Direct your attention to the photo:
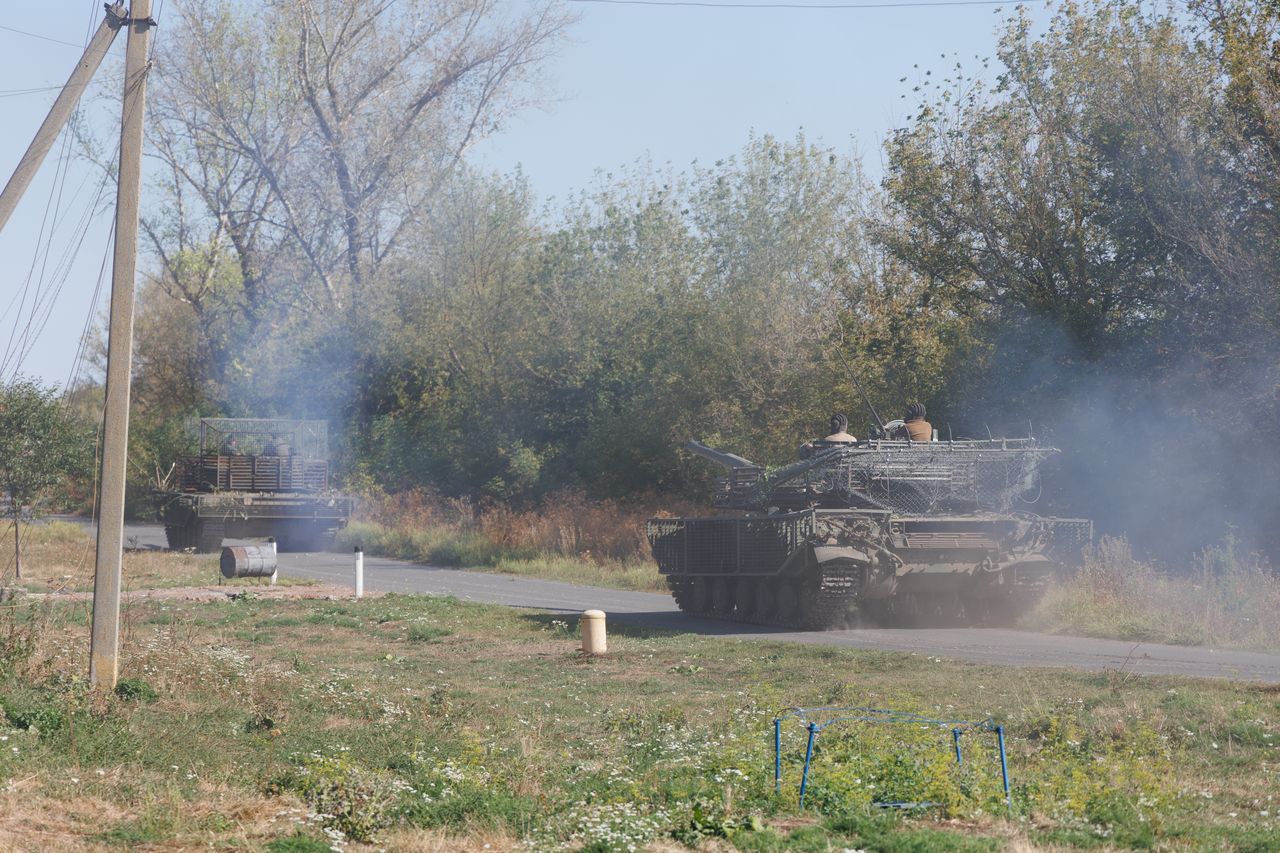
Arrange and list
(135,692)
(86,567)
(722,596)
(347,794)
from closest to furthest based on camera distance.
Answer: (347,794) < (135,692) < (722,596) < (86,567)

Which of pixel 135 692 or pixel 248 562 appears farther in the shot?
pixel 248 562

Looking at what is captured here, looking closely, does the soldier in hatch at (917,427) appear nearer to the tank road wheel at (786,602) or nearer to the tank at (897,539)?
the tank at (897,539)

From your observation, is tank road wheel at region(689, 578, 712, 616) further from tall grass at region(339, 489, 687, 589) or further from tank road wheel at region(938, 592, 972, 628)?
tall grass at region(339, 489, 687, 589)

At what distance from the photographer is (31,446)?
92.6 ft

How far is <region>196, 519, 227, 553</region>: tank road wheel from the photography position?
3381cm

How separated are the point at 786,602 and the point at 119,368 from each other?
988cm

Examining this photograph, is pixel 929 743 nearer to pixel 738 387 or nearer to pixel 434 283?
pixel 738 387

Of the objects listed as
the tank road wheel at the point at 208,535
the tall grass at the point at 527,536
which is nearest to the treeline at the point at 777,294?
the tall grass at the point at 527,536

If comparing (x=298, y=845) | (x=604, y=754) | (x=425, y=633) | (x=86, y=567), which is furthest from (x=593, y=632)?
(x=86, y=567)

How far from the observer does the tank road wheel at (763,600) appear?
63.5 ft

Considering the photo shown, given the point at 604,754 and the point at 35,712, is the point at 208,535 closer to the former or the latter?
the point at 35,712

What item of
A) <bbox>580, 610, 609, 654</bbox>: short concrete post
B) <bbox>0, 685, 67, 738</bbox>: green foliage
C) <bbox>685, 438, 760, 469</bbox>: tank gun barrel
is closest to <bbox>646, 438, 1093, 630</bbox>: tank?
<bbox>685, 438, 760, 469</bbox>: tank gun barrel

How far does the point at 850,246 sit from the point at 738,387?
182 inches

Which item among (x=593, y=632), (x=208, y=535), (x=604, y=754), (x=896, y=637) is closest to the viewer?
(x=604, y=754)
